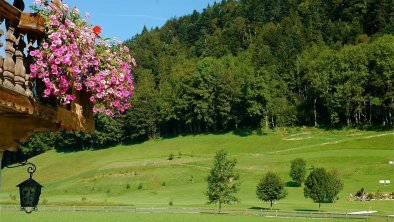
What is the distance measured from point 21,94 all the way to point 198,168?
2653 inches

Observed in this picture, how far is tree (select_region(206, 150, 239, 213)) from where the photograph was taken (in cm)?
4469

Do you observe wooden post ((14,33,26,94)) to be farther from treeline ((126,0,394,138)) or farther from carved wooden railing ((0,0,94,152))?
treeline ((126,0,394,138))

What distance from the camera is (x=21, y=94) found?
193 inches

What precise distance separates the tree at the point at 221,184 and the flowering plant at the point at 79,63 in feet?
126

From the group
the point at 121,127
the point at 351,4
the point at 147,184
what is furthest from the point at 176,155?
the point at 351,4

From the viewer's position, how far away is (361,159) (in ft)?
221

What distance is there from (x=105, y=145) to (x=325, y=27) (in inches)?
2984

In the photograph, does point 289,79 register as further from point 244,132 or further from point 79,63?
point 79,63

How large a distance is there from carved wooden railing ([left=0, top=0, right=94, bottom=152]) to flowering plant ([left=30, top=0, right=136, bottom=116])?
0.44ft

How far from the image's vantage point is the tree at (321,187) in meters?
45.2

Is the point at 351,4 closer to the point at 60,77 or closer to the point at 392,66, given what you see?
the point at 392,66

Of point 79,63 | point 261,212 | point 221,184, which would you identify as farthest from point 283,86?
point 79,63

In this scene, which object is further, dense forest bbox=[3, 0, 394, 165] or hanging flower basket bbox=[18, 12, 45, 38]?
dense forest bbox=[3, 0, 394, 165]

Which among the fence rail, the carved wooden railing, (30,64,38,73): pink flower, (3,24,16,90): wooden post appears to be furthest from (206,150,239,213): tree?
(3,24,16,90): wooden post
